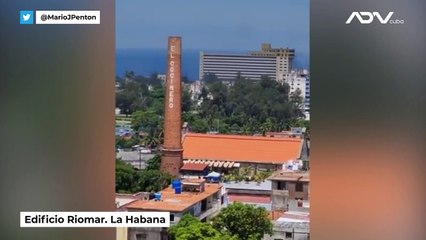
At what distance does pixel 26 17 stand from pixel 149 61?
1.49 ft

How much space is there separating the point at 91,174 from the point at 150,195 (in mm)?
221

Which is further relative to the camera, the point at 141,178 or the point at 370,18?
the point at 141,178

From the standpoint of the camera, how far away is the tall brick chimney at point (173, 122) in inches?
93.0

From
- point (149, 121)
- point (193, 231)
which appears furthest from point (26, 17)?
point (193, 231)

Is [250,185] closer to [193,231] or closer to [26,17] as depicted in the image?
[193,231]

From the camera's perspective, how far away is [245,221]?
2.32 metres

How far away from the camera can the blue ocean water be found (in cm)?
233

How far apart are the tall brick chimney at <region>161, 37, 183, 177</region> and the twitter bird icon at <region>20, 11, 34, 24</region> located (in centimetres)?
50

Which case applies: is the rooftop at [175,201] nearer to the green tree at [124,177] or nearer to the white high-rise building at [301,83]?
the green tree at [124,177]

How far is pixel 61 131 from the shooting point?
2.32 metres

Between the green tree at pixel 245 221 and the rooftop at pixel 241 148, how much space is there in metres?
0.17

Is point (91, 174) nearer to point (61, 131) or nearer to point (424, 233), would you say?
point (61, 131)

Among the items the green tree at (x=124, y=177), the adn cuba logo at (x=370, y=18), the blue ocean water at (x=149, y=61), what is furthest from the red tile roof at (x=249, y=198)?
the adn cuba logo at (x=370, y=18)
